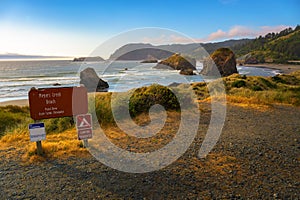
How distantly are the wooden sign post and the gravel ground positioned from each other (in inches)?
39.4

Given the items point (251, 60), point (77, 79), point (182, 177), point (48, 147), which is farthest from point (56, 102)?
point (251, 60)

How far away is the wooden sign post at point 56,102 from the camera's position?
16.6 feet

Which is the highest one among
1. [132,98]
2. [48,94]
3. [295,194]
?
[48,94]

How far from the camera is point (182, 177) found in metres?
4.24

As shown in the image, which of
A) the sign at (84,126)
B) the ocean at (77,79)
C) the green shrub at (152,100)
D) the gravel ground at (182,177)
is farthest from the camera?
the ocean at (77,79)

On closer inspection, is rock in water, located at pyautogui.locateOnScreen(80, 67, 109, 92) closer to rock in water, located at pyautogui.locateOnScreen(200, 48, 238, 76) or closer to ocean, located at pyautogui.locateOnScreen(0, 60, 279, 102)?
ocean, located at pyautogui.locateOnScreen(0, 60, 279, 102)

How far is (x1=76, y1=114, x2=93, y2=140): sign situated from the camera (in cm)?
538

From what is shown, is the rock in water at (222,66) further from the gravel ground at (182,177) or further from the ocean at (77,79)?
the gravel ground at (182,177)

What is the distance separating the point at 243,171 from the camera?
14.7ft

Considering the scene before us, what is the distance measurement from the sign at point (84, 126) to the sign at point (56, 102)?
0.17 metres

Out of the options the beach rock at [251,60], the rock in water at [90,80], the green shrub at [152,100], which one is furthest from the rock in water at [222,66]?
the green shrub at [152,100]

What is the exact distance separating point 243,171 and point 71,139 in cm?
437

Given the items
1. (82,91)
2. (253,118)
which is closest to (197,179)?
(82,91)

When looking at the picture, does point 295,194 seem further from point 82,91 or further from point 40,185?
point 82,91
